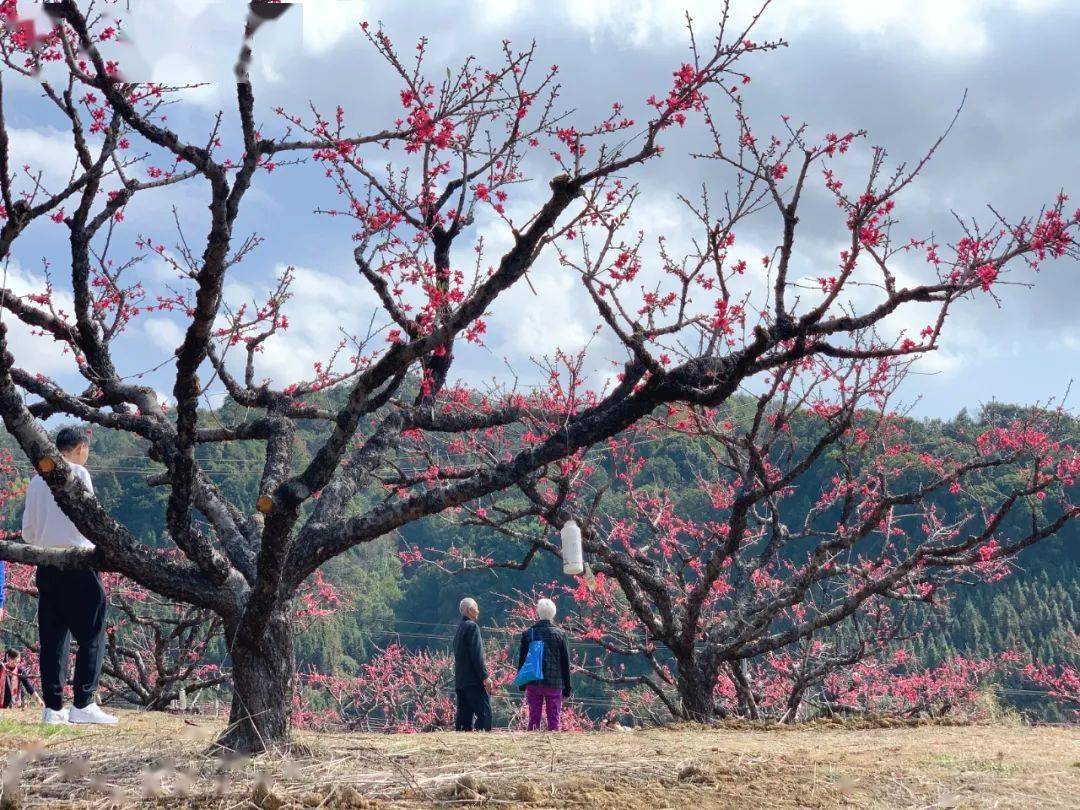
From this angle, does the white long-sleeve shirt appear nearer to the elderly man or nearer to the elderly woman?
the elderly man

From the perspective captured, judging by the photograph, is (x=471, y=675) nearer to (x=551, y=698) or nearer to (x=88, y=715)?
(x=551, y=698)

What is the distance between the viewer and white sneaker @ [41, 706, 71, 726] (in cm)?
583

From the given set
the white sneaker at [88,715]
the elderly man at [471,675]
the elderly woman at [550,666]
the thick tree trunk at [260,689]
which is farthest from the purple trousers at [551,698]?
the thick tree trunk at [260,689]

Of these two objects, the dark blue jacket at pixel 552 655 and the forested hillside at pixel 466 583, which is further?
the forested hillside at pixel 466 583

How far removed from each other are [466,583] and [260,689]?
4492cm

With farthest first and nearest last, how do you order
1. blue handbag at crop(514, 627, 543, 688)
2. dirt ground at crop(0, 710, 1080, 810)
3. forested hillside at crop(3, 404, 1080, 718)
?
forested hillside at crop(3, 404, 1080, 718) < blue handbag at crop(514, 627, 543, 688) < dirt ground at crop(0, 710, 1080, 810)

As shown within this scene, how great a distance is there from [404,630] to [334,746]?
49417 mm

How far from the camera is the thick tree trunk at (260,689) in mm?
4879

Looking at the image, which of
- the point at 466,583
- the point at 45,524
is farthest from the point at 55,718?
the point at 466,583

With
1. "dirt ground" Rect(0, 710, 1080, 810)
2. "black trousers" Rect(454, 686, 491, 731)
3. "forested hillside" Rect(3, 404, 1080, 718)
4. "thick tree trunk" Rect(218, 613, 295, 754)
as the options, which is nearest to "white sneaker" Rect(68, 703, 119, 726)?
"dirt ground" Rect(0, 710, 1080, 810)

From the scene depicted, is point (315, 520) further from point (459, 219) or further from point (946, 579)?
point (946, 579)

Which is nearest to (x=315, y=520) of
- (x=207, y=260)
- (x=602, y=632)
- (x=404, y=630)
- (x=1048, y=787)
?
(x=207, y=260)

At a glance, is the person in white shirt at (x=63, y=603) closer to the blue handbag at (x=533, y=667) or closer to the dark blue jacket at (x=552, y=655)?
the blue handbag at (x=533, y=667)

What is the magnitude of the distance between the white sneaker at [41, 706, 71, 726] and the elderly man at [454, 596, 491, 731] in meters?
3.21
